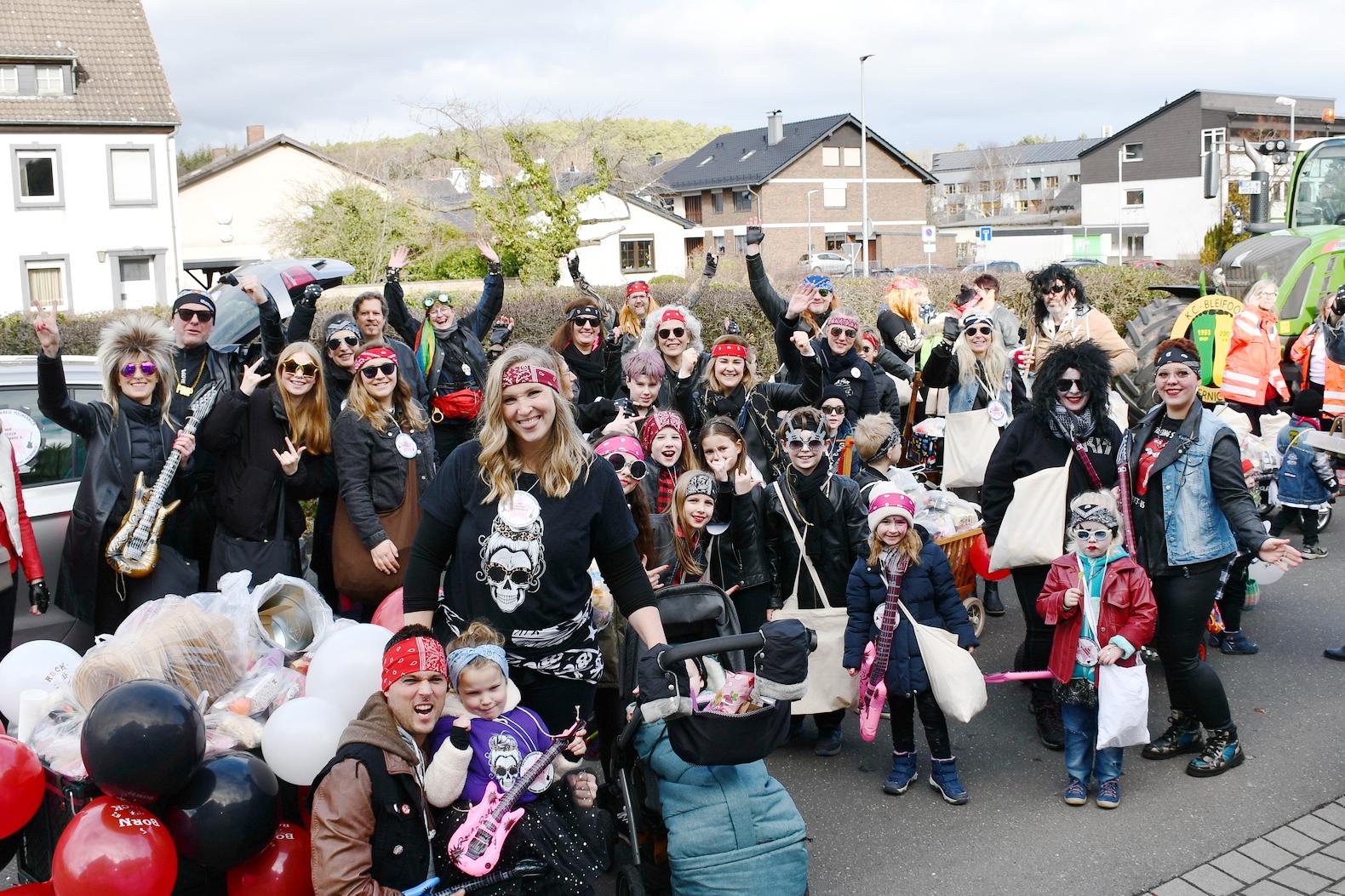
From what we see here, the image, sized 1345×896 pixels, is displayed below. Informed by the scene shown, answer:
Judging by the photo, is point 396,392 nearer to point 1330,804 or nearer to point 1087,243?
point 1330,804

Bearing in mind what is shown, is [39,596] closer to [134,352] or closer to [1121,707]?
[134,352]

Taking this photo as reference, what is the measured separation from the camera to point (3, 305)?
104 ft

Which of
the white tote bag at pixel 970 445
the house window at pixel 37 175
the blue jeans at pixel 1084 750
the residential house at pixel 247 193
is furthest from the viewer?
the residential house at pixel 247 193

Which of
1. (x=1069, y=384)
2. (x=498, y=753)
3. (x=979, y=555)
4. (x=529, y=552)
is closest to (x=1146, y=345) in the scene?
(x=979, y=555)

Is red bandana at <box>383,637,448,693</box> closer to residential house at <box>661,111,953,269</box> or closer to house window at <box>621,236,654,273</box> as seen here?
house window at <box>621,236,654,273</box>

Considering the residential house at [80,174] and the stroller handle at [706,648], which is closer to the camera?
the stroller handle at [706,648]

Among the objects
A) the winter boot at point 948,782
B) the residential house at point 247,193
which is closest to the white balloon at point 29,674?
the winter boot at point 948,782

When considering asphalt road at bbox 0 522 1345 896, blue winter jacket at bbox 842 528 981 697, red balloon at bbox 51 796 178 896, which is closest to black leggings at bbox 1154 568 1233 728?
asphalt road at bbox 0 522 1345 896

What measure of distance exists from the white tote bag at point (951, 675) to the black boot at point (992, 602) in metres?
2.58

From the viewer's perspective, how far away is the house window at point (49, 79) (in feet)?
109

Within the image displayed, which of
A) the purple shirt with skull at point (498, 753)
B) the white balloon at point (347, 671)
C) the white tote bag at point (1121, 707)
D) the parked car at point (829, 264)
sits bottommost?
the white tote bag at point (1121, 707)

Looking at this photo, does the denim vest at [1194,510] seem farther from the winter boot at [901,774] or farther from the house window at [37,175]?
the house window at [37,175]

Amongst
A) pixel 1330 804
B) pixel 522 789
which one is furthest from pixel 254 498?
pixel 1330 804

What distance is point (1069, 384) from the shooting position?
5.64 m
